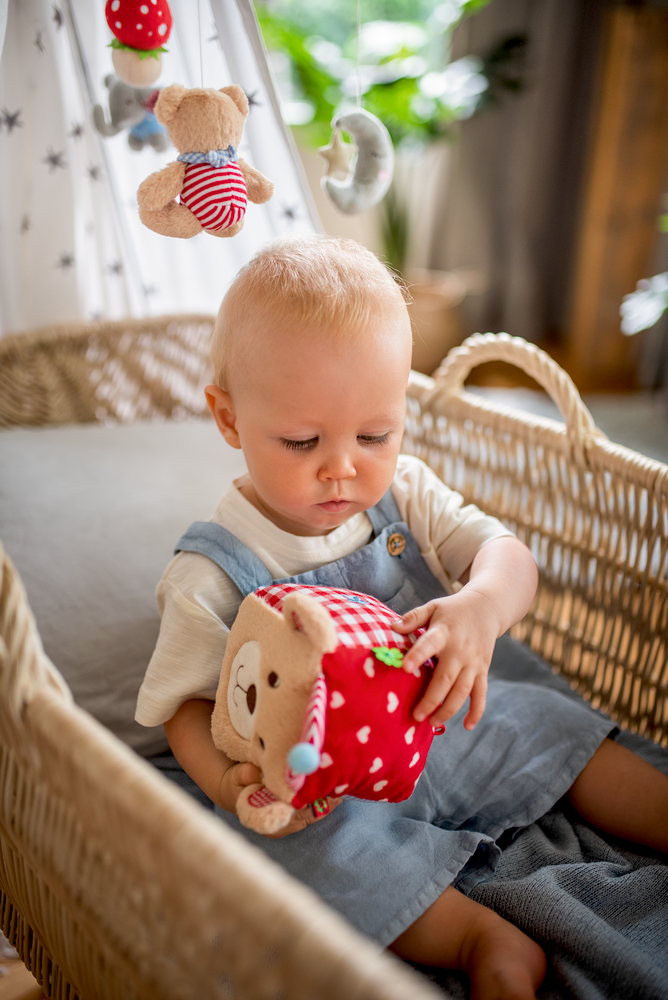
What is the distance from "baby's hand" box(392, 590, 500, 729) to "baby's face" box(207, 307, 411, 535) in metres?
0.13

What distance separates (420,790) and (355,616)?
27cm

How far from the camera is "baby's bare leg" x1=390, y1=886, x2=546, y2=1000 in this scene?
0.58 m

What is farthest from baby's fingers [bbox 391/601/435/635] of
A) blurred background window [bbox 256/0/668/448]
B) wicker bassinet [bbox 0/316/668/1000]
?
blurred background window [bbox 256/0/668/448]

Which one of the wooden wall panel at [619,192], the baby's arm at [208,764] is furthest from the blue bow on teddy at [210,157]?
the wooden wall panel at [619,192]

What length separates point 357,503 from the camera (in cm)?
70

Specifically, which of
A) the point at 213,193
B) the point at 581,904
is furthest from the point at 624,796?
the point at 213,193

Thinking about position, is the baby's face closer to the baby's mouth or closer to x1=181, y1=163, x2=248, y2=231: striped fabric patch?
the baby's mouth

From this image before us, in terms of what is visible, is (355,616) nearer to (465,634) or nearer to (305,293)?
(465,634)

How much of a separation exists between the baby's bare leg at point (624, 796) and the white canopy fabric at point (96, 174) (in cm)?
81

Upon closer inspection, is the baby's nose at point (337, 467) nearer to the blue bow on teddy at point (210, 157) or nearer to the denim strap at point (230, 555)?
the denim strap at point (230, 555)

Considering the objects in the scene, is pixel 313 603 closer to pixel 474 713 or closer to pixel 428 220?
pixel 474 713

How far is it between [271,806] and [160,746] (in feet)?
1.15

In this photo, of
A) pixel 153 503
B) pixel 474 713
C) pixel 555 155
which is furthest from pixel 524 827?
pixel 555 155

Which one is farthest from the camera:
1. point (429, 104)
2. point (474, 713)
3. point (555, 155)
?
point (555, 155)
